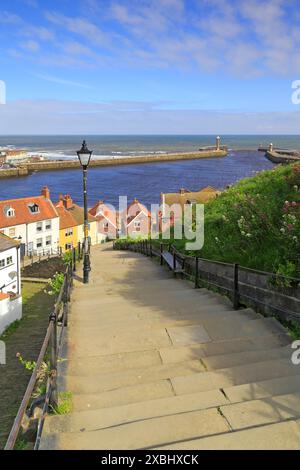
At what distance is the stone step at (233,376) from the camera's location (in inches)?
171

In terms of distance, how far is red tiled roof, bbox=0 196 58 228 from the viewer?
1645 inches

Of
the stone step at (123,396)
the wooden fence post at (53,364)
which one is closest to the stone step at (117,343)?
the stone step at (123,396)

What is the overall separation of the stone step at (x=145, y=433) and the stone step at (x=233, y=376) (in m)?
0.66

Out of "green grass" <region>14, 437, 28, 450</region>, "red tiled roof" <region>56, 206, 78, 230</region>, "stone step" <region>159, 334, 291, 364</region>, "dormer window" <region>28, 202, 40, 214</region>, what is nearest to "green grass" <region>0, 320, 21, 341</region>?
"stone step" <region>159, 334, 291, 364</region>

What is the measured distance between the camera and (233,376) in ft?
14.7

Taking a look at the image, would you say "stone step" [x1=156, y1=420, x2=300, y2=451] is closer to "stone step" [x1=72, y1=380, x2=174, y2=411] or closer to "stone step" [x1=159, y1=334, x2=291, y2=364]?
"stone step" [x1=72, y1=380, x2=174, y2=411]

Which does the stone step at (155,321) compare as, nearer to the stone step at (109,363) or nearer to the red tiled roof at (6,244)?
the stone step at (109,363)

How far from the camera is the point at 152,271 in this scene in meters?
14.0

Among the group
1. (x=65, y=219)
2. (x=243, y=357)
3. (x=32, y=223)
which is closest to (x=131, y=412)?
(x=243, y=357)

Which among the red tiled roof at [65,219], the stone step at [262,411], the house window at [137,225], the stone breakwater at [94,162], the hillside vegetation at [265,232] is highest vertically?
the stone breakwater at [94,162]

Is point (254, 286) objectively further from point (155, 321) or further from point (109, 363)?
point (109, 363)

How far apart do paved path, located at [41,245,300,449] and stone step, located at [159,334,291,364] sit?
0.04ft

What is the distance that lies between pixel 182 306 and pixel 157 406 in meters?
3.87

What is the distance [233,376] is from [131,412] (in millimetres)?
1230
